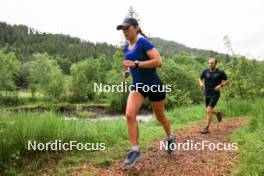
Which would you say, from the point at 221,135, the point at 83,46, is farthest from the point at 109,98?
the point at 83,46

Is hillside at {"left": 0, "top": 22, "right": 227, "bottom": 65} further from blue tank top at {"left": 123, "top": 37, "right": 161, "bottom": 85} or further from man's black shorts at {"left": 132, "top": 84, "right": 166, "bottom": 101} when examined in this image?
blue tank top at {"left": 123, "top": 37, "right": 161, "bottom": 85}

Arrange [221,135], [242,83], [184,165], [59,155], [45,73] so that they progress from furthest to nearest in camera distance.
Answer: [45,73], [242,83], [221,135], [59,155], [184,165]

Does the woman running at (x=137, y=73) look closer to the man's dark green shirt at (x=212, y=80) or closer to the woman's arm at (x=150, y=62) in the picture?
the woman's arm at (x=150, y=62)

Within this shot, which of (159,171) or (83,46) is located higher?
(83,46)

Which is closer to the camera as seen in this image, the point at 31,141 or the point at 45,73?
the point at 31,141

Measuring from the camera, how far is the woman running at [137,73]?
566cm

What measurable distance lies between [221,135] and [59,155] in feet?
14.3

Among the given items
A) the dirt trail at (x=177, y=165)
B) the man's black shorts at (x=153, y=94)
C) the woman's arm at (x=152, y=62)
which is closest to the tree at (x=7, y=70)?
the dirt trail at (x=177, y=165)

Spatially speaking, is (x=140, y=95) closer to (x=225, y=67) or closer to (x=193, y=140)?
(x=193, y=140)

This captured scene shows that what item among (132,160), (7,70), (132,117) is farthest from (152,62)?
(7,70)

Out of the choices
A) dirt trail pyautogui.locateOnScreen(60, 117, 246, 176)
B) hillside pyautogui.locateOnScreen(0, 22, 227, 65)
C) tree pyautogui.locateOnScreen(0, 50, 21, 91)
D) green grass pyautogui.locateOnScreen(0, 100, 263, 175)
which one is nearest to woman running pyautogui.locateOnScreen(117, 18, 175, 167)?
dirt trail pyautogui.locateOnScreen(60, 117, 246, 176)

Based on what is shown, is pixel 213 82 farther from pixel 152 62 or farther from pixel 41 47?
pixel 41 47

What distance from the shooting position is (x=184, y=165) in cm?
605

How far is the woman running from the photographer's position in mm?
5656
